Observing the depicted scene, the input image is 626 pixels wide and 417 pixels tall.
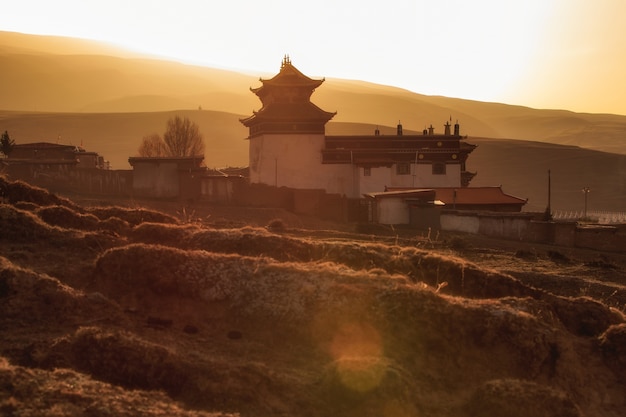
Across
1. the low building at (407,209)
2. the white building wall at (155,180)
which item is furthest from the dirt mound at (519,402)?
the white building wall at (155,180)

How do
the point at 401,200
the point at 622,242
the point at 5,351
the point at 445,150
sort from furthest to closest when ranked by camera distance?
the point at 445,150 < the point at 401,200 < the point at 622,242 < the point at 5,351

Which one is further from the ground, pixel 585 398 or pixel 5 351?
pixel 5 351

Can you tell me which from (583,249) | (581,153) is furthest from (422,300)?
(581,153)

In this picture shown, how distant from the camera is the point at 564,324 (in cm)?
1279

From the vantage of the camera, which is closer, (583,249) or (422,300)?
(422,300)

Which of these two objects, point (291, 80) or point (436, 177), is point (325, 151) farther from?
point (436, 177)

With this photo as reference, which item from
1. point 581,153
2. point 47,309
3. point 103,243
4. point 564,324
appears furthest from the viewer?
point 581,153

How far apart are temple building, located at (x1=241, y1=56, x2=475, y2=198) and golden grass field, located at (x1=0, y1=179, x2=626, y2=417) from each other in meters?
39.2

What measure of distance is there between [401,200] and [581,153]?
93.0 m

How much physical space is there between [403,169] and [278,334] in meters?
44.1

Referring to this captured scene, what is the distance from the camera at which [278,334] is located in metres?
11.2

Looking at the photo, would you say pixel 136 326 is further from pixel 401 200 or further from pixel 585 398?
pixel 401 200

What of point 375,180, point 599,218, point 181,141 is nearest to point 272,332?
point 375,180

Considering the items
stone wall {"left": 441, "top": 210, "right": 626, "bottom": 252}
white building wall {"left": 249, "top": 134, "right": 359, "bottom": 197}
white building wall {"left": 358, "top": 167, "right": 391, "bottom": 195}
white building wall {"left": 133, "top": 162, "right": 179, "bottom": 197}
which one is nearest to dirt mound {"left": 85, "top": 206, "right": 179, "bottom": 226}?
stone wall {"left": 441, "top": 210, "right": 626, "bottom": 252}
